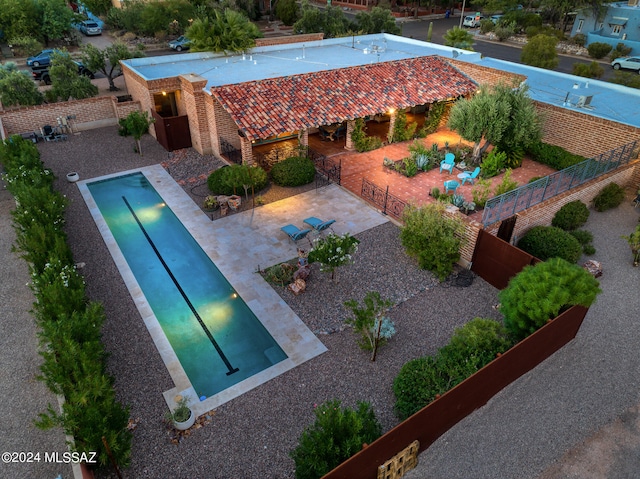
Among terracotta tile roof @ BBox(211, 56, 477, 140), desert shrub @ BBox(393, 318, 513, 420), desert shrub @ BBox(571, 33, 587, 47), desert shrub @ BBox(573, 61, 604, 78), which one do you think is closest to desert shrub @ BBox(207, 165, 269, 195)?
terracotta tile roof @ BBox(211, 56, 477, 140)

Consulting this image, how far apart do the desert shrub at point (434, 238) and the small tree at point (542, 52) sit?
74.9 ft

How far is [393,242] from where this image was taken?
16422 millimetres

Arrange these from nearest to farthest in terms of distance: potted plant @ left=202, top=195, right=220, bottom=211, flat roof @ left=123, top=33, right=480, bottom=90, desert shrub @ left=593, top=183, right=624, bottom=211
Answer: desert shrub @ left=593, top=183, right=624, bottom=211, potted plant @ left=202, top=195, right=220, bottom=211, flat roof @ left=123, top=33, right=480, bottom=90

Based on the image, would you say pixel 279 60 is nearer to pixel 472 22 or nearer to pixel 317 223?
pixel 317 223

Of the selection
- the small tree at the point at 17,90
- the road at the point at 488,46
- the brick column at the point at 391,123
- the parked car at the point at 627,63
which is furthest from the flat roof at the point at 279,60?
the parked car at the point at 627,63

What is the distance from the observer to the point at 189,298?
46.5 ft

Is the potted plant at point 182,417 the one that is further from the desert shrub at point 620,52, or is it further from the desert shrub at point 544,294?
the desert shrub at point 620,52

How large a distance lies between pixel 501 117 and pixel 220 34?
17.6 m

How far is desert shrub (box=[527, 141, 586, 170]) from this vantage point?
20.5 m

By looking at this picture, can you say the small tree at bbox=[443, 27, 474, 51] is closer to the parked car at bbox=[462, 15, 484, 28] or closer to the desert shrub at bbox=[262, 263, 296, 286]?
the desert shrub at bbox=[262, 263, 296, 286]

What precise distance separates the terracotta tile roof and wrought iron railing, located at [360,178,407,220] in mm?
3743

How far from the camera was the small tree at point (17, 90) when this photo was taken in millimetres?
25938

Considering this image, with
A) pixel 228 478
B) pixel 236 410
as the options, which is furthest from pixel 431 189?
pixel 228 478

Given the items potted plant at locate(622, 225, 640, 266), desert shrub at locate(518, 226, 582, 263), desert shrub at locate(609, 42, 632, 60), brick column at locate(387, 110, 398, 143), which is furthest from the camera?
desert shrub at locate(609, 42, 632, 60)
